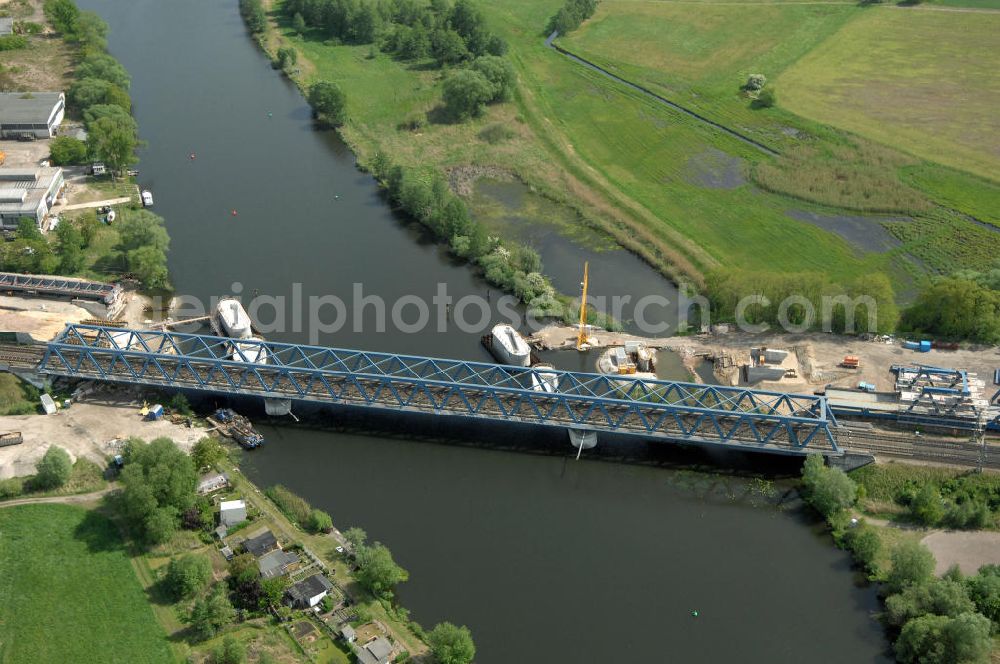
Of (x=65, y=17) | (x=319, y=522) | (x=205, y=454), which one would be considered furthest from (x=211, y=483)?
(x=65, y=17)

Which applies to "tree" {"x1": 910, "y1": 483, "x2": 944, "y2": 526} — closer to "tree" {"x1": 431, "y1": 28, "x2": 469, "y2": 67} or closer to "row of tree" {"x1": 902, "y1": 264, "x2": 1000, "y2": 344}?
"row of tree" {"x1": 902, "y1": 264, "x2": 1000, "y2": 344}

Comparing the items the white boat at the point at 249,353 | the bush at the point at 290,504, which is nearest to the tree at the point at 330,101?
the white boat at the point at 249,353

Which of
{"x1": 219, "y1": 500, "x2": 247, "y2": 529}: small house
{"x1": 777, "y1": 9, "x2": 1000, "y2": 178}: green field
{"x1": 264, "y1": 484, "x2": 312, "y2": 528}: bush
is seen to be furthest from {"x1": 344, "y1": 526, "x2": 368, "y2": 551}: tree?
{"x1": 777, "y1": 9, "x2": 1000, "y2": 178}: green field

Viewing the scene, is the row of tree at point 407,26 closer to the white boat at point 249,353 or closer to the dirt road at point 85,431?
the white boat at point 249,353

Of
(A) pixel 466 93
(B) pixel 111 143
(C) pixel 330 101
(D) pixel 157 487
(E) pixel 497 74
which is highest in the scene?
(B) pixel 111 143

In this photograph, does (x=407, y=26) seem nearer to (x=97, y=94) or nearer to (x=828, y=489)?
(x=97, y=94)

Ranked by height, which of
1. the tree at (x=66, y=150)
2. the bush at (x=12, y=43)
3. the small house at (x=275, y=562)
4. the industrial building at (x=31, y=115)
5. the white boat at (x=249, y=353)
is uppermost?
the bush at (x=12, y=43)

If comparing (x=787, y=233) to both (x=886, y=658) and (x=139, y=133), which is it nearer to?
(x=886, y=658)
